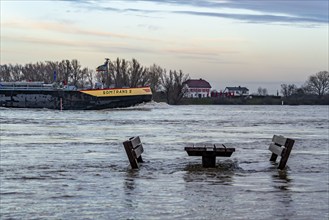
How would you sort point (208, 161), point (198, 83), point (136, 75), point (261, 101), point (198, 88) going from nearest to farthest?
1. point (208, 161)
2. point (136, 75)
3. point (261, 101)
4. point (198, 88)
5. point (198, 83)

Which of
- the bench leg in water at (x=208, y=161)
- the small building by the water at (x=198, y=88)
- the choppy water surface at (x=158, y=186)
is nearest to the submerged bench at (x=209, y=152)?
the bench leg in water at (x=208, y=161)

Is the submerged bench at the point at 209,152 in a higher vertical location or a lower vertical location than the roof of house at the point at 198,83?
lower

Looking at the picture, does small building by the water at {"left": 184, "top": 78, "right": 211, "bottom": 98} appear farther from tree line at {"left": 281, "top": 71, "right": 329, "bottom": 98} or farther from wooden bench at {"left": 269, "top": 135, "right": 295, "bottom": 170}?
wooden bench at {"left": 269, "top": 135, "right": 295, "bottom": 170}

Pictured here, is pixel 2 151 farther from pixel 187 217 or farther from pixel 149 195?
pixel 187 217

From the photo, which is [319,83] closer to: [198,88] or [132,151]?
[198,88]

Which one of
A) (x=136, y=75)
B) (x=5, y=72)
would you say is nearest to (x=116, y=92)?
(x=136, y=75)

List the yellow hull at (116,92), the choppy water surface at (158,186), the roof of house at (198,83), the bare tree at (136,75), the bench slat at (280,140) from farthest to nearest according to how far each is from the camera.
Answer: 1. the roof of house at (198,83)
2. the bare tree at (136,75)
3. the yellow hull at (116,92)
4. the bench slat at (280,140)
5. the choppy water surface at (158,186)

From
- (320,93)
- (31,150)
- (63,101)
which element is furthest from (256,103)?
(31,150)

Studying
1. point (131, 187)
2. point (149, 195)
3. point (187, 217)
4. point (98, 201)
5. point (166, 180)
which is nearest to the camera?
point (187, 217)

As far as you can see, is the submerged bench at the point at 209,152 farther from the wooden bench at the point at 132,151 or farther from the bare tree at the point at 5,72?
the bare tree at the point at 5,72

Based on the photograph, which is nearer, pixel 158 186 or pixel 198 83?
pixel 158 186

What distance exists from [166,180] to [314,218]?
3.94 meters

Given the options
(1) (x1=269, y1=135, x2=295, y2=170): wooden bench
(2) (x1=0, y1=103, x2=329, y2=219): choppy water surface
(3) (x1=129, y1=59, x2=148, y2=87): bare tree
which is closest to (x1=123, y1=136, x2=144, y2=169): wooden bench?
(2) (x1=0, y1=103, x2=329, y2=219): choppy water surface

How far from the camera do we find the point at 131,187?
33.7 ft
